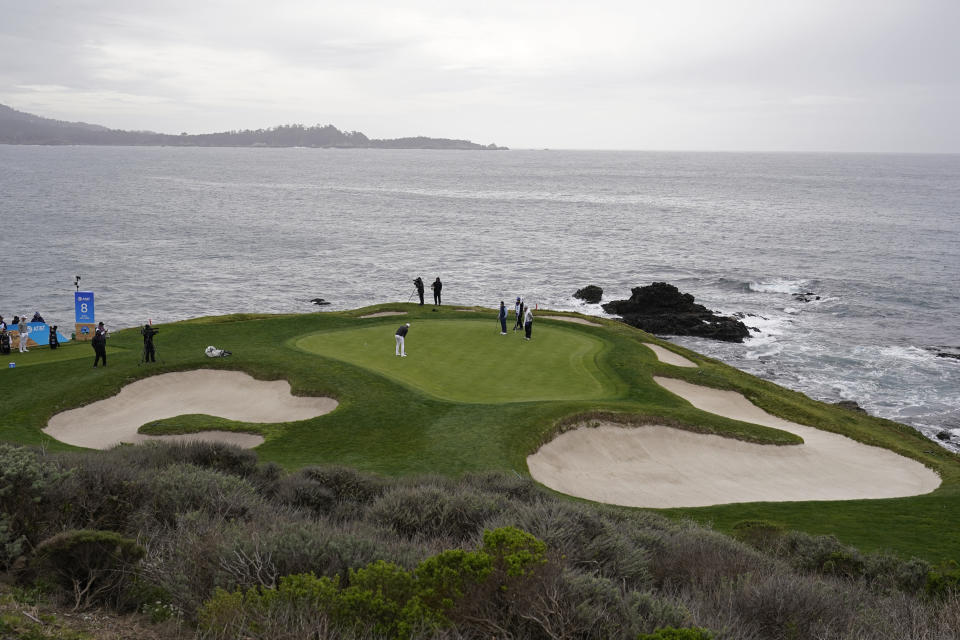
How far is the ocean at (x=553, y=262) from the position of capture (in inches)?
1857

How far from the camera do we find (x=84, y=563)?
8109mm

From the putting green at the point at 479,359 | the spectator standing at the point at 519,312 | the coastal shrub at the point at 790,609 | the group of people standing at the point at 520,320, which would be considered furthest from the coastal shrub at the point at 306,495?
the spectator standing at the point at 519,312

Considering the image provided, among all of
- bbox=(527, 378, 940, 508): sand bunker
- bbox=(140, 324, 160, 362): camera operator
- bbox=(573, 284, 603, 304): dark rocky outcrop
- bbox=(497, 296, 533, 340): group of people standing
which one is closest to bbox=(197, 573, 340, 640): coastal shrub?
bbox=(527, 378, 940, 508): sand bunker

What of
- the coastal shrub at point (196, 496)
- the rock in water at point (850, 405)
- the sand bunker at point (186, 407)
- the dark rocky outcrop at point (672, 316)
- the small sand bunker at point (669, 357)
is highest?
the coastal shrub at point (196, 496)

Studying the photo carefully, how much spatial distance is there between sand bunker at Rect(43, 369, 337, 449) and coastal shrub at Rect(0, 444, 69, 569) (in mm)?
8754

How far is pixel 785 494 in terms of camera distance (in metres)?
18.7

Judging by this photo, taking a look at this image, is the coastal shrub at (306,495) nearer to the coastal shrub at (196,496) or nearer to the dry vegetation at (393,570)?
the dry vegetation at (393,570)

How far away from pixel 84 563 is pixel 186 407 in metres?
14.7

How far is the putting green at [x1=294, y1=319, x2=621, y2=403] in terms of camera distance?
74.4 ft

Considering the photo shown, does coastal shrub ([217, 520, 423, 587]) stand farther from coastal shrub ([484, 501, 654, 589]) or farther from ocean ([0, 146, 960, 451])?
ocean ([0, 146, 960, 451])

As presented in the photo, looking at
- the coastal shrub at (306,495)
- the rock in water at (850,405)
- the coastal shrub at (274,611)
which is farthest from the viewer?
the rock in water at (850,405)

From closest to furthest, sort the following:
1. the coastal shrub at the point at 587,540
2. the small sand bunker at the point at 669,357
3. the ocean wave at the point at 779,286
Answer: the coastal shrub at the point at 587,540 < the small sand bunker at the point at 669,357 < the ocean wave at the point at 779,286

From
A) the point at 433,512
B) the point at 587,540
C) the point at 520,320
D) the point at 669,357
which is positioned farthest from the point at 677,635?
the point at 669,357

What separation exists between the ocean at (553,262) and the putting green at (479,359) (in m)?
17.8
